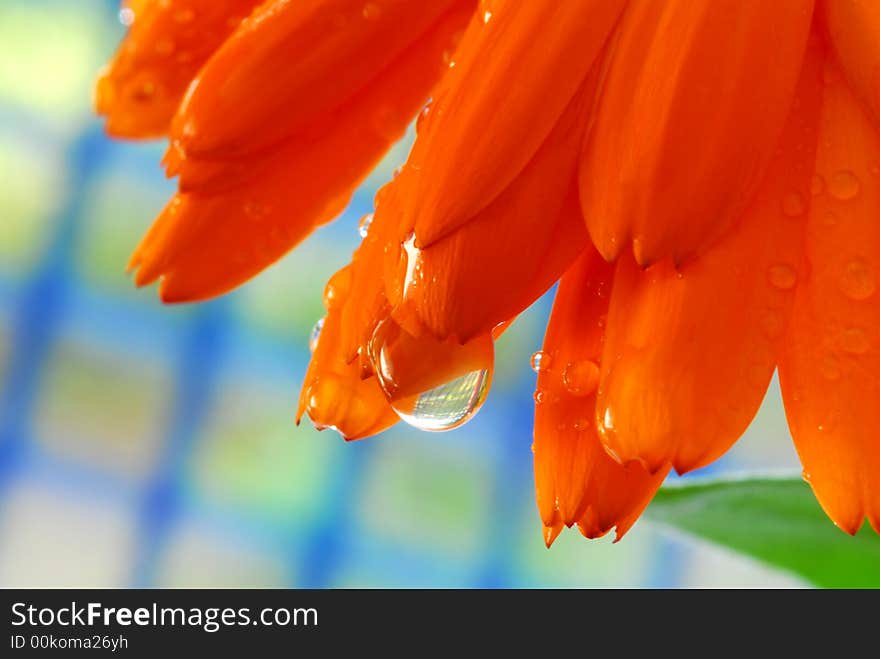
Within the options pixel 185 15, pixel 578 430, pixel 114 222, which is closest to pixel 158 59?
pixel 185 15

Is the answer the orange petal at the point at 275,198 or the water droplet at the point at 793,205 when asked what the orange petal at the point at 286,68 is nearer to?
the orange petal at the point at 275,198

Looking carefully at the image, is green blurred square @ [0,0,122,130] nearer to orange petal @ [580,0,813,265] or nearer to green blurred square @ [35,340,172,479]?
green blurred square @ [35,340,172,479]

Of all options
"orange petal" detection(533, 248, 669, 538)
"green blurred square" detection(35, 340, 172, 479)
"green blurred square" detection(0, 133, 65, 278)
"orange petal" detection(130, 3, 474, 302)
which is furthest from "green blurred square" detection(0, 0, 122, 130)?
"orange petal" detection(533, 248, 669, 538)

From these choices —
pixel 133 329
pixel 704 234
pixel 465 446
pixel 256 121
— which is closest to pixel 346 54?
pixel 256 121

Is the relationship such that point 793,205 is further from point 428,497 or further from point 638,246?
point 428,497

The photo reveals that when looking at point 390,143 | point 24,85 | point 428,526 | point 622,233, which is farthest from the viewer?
point 24,85

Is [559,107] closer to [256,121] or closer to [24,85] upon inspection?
[256,121]
